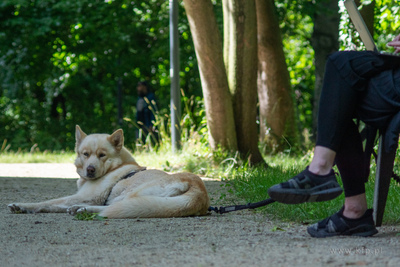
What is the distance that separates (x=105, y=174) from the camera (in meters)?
5.56

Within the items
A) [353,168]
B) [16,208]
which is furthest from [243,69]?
[353,168]

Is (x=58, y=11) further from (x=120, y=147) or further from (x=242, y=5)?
(x=120, y=147)

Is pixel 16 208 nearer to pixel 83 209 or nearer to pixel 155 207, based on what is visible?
pixel 83 209

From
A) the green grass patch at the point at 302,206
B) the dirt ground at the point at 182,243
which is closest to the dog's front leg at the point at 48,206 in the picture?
the dirt ground at the point at 182,243

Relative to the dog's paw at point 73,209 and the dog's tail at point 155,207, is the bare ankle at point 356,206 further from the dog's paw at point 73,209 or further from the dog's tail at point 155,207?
the dog's paw at point 73,209

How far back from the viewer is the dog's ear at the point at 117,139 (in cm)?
562

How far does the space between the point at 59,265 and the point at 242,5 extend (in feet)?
22.0

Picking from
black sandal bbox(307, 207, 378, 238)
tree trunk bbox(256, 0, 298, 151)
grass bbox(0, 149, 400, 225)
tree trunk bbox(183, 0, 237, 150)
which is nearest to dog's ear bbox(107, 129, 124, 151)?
grass bbox(0, 149, 400, 225)

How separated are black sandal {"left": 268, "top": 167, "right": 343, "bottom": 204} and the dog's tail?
1557 millimetres

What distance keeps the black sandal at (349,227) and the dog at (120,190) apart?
4.68 ft

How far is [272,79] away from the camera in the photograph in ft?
40.8

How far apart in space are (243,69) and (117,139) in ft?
13.0

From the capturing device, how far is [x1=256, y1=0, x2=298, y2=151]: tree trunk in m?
12.2

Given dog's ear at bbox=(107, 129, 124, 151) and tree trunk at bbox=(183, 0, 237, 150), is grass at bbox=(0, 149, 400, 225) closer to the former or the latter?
tree trunk at bbox=(183, 0, 237, 150)
